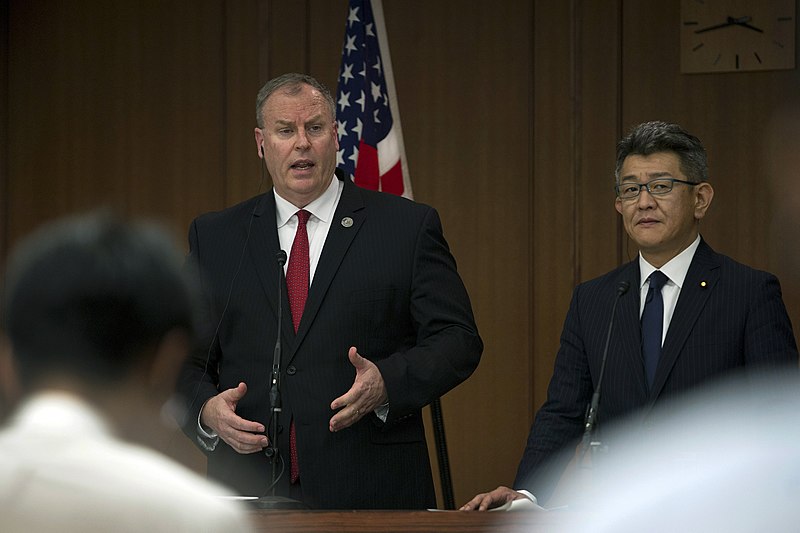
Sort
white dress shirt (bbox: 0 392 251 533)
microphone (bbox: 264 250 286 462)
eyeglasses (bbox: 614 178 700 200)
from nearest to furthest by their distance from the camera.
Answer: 1. white dress shirt (bbox: 0 392 251 533)
2. microphone (bbox: 264 250 286 462)
3. eyeglasses (bbox: 614 178 700 200)

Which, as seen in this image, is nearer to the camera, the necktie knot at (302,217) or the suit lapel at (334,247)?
the suit lapel at (334,247)

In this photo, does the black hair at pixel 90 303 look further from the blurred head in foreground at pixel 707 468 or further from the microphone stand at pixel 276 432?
the microphone stand at pixel 276 432

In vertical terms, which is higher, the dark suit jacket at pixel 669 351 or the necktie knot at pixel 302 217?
the necktie knot at pixel 302 217

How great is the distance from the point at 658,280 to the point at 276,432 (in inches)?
49.7

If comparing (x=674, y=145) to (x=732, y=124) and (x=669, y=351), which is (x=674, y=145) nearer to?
(x=669, y=351)

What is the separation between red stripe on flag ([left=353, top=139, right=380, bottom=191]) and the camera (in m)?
5.43

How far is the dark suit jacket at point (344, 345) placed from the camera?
3430 mm

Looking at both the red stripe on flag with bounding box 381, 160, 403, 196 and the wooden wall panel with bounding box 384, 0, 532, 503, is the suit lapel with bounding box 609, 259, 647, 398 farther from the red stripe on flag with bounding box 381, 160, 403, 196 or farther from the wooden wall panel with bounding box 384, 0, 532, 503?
the wooden wall panel with bounding box 384, 0, 532, 503

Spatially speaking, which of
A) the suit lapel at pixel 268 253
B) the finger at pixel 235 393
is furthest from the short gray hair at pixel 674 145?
the finger at pixel 235 393

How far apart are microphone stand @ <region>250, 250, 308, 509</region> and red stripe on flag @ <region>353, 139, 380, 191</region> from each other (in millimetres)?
1953

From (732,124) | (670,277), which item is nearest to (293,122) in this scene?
(670,277)

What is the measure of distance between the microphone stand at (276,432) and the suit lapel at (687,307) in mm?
1066

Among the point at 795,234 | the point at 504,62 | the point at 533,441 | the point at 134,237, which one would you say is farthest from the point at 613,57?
the point at 134,237

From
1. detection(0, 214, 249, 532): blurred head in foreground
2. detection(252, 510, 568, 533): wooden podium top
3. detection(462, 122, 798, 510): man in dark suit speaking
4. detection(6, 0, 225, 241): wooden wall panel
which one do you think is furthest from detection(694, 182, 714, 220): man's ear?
detection(6, 0, 225, 241): wooden wall panel
